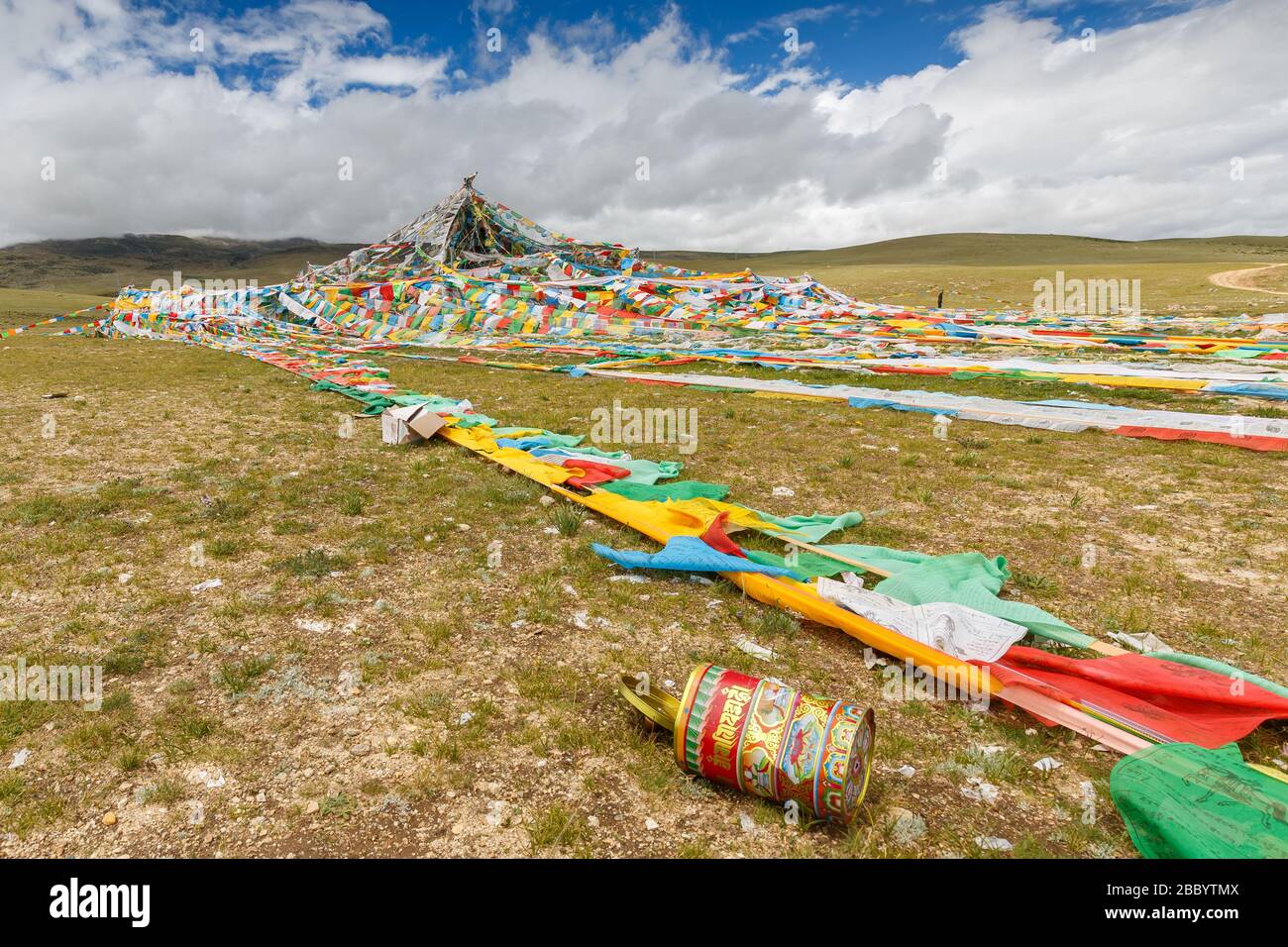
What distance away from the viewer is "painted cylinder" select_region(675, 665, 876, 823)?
3191 millimetres

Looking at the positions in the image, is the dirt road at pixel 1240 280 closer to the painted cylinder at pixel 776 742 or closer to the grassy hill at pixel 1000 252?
the painted cylinder at pixel 776 742

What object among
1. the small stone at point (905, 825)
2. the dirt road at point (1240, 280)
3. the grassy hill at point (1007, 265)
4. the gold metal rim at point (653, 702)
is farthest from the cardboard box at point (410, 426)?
the dirt road at point (1240, 280)

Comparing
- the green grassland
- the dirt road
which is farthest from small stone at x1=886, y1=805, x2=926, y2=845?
the dirt road

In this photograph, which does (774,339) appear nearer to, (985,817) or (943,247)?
(985,817)

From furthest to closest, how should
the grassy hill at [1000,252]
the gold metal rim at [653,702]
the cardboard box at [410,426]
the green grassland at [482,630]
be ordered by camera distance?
the grassy hill at [1000,252] < the cardboard box at [410,426] < the gold metal rim at [653,702] < the green grassland at [482,630]

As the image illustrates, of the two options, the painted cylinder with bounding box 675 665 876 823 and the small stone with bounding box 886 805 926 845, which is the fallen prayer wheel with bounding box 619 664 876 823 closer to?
the painted cylinder with bounding box 675 665 876 823

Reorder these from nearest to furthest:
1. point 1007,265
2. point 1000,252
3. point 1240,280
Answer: point 1240,280 → point 1007,265 → point 1000,252

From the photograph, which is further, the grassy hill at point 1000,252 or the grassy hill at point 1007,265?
the grassy hill at point 1000,252

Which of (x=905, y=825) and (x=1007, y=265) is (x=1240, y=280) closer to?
(x=1007, y=265)

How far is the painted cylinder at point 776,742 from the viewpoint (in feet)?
10.5

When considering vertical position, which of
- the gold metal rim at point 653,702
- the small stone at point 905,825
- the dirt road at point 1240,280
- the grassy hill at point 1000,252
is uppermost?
the grassy hill at point 1000,252

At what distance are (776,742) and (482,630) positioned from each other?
2.66 m

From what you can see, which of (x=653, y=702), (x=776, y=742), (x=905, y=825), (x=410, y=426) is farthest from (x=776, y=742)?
(x=410, y=426)

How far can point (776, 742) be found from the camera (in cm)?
330
